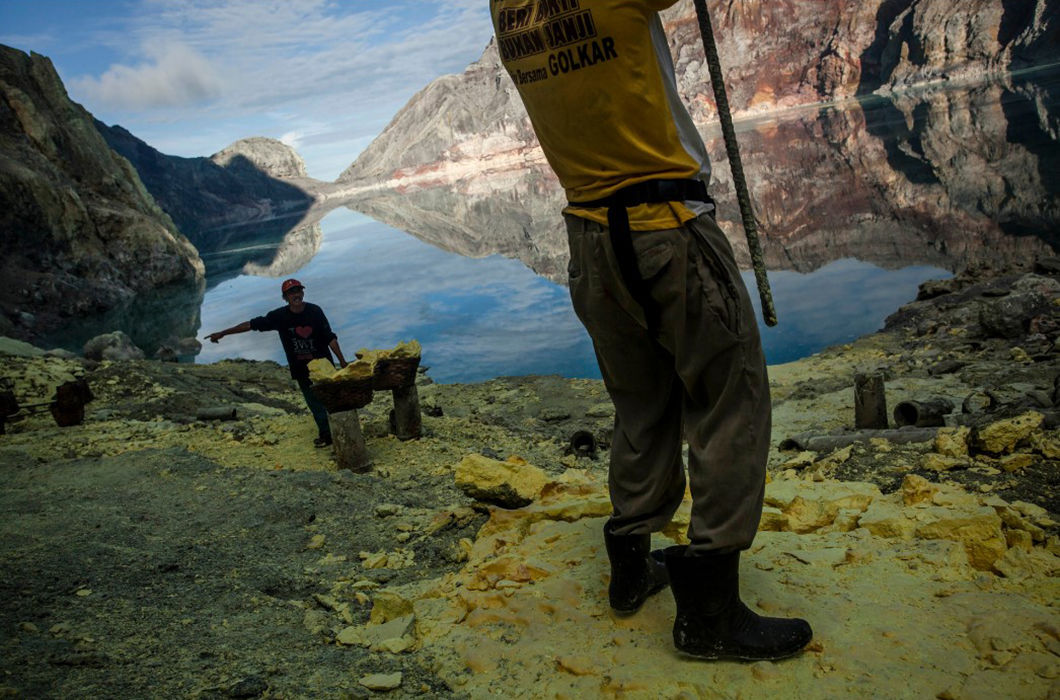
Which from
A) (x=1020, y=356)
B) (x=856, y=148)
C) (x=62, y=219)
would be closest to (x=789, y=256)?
(x=1020, y=356)

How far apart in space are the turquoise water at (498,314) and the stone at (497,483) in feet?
21.0

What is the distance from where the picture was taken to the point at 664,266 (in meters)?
1.98

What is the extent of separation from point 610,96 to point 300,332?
4911 mm

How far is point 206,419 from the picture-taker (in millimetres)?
7410

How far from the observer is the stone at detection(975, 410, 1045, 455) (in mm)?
3578

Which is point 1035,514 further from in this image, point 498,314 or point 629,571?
point 498,314

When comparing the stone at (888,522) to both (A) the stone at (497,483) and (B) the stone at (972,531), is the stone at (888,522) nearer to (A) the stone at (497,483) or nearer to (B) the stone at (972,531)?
(B) the stone at (972,531)

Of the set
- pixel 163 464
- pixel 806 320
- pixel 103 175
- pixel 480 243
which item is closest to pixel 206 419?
pixel 163 464

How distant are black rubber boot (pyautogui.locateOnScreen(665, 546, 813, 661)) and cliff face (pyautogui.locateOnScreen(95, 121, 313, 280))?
55.0 metres

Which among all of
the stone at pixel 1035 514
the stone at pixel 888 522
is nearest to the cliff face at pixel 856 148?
the stone at pixel 1035 514

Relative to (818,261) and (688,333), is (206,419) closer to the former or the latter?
(688,333)

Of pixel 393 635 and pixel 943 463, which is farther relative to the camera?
pixel 943 463

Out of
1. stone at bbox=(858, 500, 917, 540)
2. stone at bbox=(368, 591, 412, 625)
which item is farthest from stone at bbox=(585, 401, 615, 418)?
stone at bbox=(368, 591, 412, 625)

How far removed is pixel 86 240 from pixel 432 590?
96.3 feet
